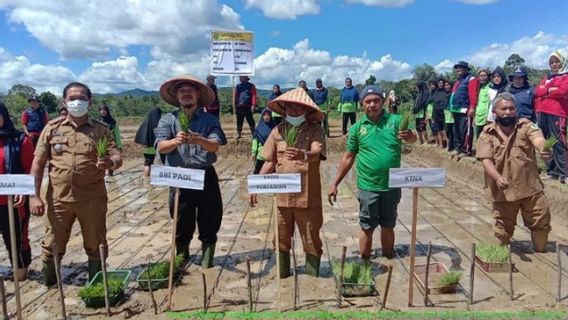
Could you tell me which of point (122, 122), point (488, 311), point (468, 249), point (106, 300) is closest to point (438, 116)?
point (468, 249)

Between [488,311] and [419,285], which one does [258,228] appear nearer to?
[419,285]

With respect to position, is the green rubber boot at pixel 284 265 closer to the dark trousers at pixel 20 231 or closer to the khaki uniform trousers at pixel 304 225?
the khaki uniform trousers at pixel 304 225

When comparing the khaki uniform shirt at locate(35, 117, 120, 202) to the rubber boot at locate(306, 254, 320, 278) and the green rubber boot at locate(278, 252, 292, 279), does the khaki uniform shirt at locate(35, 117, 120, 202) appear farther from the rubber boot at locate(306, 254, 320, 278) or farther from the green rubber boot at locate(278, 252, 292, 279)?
the rubber boot at locate(306, 254, 320, 278)

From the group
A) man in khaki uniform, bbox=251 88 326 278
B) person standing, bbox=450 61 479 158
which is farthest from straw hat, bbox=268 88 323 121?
person standing, bbox=450 61 479 158

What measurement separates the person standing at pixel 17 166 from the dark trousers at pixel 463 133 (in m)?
7.52

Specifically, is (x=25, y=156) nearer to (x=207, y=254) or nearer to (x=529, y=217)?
(x=207, y=254)

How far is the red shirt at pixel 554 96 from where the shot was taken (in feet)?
21.1

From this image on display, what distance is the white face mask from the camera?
361 centimetres

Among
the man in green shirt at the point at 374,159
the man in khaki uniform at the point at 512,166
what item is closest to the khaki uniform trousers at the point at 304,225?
the man in green shirt at the point at 374,159

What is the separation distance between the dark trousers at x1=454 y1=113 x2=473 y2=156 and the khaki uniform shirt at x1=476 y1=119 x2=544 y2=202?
4.69 metres

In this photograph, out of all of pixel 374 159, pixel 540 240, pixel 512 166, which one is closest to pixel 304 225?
pixel 374 159

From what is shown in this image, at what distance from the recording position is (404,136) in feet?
12.3

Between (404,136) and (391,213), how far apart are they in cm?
76

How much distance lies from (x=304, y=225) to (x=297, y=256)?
2.86 feet
